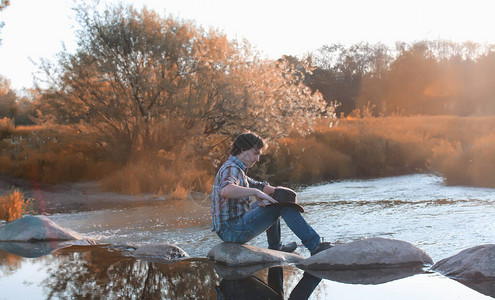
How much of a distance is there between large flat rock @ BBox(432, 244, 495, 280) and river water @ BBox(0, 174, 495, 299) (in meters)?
0.24

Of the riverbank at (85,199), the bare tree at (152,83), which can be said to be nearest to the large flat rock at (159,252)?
the riverbank at (85,199)

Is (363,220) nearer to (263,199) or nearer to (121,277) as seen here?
(263,199)

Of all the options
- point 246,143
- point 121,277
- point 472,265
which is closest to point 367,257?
point 472,265

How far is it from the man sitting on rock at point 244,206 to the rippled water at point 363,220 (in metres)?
0.99

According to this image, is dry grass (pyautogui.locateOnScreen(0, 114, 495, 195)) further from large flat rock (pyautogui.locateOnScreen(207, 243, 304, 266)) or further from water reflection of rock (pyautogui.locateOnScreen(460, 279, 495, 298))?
water reflection of rock (pyautogui.locateOnScreen(460, 279, 495, 298))

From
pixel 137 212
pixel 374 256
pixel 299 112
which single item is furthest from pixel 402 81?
pixel 374 256

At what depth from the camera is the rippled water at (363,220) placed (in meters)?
7.71

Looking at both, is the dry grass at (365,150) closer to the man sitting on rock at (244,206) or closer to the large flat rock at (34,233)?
the large flat rock at (34,233)

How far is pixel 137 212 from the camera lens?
36.9ft

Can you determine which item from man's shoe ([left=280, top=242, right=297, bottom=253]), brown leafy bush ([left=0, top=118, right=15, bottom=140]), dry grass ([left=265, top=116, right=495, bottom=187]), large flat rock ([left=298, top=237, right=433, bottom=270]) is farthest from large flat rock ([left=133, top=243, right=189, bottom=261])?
brown leafy bush ([left=0, top=118, right=15, bottom=140])

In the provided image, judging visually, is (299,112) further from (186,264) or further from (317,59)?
(317,59)

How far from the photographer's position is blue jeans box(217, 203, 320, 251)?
5996mm

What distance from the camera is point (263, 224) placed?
19.9ft

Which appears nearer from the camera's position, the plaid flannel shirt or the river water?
the river water
